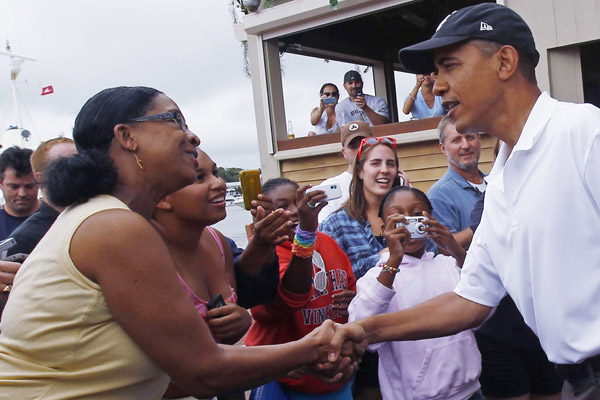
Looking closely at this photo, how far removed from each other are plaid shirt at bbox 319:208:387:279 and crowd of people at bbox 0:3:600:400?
0.05 m

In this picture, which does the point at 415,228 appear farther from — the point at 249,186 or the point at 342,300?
the point at 249,186

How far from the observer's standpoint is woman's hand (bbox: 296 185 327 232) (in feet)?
10.4

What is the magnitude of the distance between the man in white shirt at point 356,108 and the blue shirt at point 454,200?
11.8ft

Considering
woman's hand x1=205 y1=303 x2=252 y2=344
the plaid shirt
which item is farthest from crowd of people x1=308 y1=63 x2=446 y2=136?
woman's hand x1=205 y1=303 x2=252 y2=344

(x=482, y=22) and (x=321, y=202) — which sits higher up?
(x=482, y=22)

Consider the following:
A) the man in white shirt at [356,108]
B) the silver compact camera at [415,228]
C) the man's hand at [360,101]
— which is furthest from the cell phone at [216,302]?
the man's hand at [360,101]

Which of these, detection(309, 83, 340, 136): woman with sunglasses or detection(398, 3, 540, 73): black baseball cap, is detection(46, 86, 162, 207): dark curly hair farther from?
detection(309, 83, 340, 136): woman with sunglasses

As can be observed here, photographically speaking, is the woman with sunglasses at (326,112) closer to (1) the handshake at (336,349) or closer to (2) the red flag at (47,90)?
(1) the handshake at (336,349)

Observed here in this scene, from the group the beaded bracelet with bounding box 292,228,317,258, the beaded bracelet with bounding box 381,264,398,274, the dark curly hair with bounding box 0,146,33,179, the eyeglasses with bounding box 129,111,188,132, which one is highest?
the dark curly hair with bounding box 0,146,33,179

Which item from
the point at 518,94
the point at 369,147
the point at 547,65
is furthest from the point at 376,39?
the point at 518,94

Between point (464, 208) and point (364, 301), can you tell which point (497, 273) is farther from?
point (464, 208)

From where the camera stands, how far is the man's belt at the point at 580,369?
199 centimetres

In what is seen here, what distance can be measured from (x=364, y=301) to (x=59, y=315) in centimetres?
171

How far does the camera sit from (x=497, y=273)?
2.47 metres
